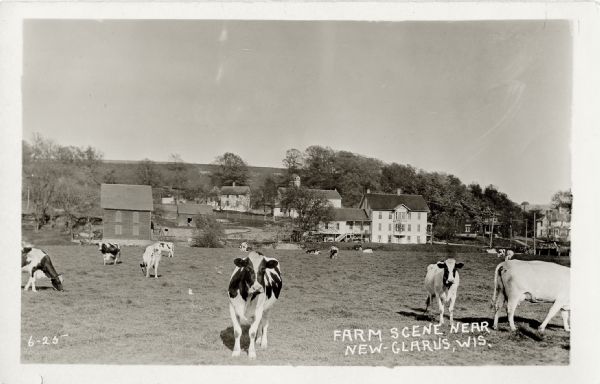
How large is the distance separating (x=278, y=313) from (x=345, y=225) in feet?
3.82

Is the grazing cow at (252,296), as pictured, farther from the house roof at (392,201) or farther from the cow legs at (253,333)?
the house roof at (392,201)

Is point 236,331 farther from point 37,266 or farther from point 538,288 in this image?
point 538,288

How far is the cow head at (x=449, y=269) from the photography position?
5.27 m

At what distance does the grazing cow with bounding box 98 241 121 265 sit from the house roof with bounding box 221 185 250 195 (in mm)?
1275

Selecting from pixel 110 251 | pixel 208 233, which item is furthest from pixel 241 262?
pixel 110 251

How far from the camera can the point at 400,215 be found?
18.1ft

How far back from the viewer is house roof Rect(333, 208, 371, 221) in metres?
5.55

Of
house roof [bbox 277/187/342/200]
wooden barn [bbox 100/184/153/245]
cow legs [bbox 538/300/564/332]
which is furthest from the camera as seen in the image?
house roof [bbox 277/187/342/200]

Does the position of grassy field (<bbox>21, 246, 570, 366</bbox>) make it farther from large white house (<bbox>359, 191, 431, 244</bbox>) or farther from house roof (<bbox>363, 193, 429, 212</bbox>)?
house roof (<bbox>363, 193, 429, 212</bbox>)

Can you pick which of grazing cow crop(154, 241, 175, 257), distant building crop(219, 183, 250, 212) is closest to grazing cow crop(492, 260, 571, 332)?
distant building crop(219, 183, 250, 212)

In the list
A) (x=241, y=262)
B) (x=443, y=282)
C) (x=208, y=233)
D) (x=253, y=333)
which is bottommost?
(x=253, y=333)

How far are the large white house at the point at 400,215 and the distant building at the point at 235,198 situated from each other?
1.21 metres
